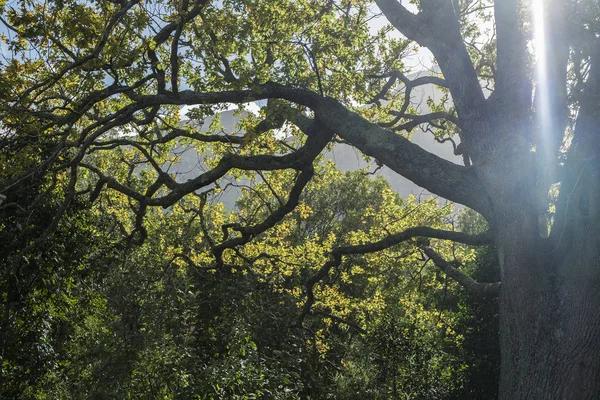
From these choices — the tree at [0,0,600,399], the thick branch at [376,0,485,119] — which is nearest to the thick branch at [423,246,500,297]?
the tree at [0,0,600,399]

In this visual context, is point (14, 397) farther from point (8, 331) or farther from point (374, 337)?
point (374, 337)

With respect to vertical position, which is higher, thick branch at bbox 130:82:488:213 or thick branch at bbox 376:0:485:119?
thick branch at bbox 376:0:485:119

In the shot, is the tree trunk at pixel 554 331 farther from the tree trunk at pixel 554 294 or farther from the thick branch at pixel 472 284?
the thick branch at pixel 472 284

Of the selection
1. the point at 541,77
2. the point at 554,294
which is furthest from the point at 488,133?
the point at 554,294

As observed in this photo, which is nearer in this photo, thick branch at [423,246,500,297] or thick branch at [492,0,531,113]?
thick branch at [492,0,531,113]

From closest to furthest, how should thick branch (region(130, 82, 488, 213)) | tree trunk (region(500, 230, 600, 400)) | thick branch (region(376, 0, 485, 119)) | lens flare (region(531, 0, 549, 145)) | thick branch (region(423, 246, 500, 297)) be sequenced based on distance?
tree trunk (region(500, 230, 600, 400)) < lens flare (region(531, 0, 549, 145)) < thick branch (region(130, 82, 488, 213)) < thick branch (region(376, 0, 485, 119)) < thick branch (region(423, 246, 500, 297))

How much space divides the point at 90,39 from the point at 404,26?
3.39 metres

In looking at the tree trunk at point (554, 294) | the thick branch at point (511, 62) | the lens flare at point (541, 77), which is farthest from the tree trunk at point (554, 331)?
the thick branch at point (511, 62)

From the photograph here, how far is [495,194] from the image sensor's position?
16.4 feet

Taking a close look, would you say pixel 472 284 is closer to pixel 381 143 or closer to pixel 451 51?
pixel 381 143

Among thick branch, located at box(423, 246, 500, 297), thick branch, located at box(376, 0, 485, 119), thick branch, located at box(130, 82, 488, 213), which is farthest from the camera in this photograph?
thick branch, located at box(423, 246, 500, 297)

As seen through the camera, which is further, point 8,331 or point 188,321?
point 188,321

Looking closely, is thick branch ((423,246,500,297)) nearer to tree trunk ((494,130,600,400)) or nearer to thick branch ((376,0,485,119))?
tree trunk ((494,130,600,400))

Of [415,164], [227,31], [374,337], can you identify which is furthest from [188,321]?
[415,164]
